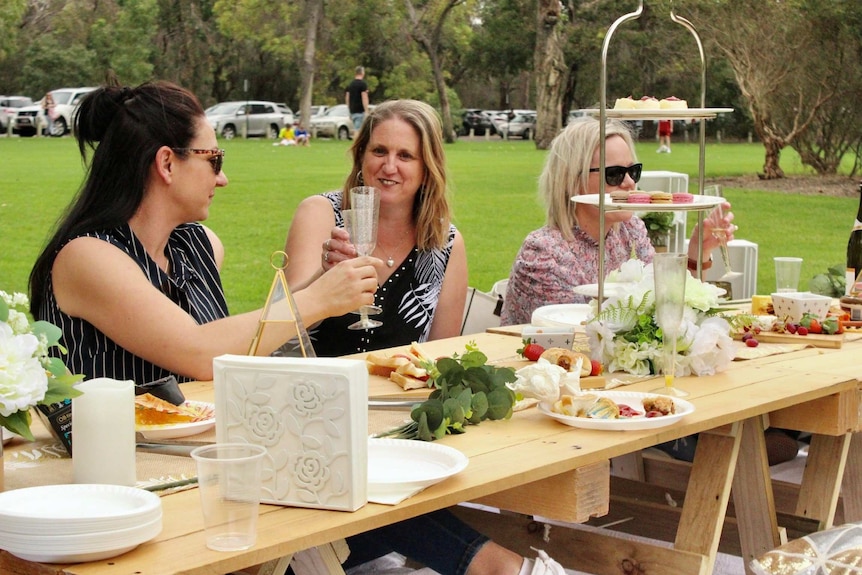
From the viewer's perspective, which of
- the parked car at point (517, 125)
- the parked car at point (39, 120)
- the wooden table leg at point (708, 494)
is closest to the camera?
the wooden table leg at point (708, 494)

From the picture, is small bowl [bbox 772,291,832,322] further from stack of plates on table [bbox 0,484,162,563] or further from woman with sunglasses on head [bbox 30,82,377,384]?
stack of plates on table [bbox 0,484,162,563]

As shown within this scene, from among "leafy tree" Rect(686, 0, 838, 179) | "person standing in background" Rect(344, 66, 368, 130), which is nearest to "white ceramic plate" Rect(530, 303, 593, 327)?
"leafy tree" Rect(686, 0, 838, 179)

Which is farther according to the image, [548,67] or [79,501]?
[548,67]

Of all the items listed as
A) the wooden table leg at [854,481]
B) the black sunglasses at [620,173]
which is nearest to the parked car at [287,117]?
Result: the black sunglasses at [620,173]

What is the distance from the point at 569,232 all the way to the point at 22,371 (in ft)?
8.64

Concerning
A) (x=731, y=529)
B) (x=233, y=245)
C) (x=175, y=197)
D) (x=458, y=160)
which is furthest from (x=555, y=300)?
(x=458, y=160)

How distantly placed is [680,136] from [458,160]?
13616 mm

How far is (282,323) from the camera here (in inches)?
76.9

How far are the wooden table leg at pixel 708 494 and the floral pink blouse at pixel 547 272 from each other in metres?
1.36

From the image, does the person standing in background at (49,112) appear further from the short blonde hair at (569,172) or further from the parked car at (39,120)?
the short blonde hair at (569,172)

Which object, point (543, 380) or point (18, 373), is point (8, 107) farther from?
point (18, 373)

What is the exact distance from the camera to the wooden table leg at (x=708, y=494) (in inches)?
101

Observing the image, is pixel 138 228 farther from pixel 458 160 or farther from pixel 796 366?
pixel 458 160

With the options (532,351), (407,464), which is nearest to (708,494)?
(532,351)
